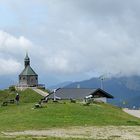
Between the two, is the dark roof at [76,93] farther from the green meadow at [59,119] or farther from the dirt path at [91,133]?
the dirt path at [91,133]

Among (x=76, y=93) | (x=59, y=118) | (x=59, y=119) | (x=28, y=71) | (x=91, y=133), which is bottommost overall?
(x=91, y=133)

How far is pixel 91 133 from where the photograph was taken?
49.4 m

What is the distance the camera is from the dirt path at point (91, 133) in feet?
153

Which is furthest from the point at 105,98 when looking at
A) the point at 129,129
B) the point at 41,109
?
the point at 129,129

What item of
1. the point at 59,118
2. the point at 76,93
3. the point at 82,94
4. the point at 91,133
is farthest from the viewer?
the point at 76,93

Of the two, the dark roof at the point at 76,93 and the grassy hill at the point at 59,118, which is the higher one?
the dark roof at the point at 76,93

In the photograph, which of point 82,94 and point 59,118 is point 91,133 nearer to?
point 59,118

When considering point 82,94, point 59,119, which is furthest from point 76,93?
point 59,119

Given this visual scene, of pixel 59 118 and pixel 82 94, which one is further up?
pixel 82 94

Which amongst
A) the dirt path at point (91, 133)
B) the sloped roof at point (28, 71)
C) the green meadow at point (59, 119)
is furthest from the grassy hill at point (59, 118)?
the sloped roof at point (28, 71)

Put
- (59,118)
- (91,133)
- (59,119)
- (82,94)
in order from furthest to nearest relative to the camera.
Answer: (82,94) → (59,118) → (59,119) → (91,133)

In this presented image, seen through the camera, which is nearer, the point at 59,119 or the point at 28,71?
the point at 59,119

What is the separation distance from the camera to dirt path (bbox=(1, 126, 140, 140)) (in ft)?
153

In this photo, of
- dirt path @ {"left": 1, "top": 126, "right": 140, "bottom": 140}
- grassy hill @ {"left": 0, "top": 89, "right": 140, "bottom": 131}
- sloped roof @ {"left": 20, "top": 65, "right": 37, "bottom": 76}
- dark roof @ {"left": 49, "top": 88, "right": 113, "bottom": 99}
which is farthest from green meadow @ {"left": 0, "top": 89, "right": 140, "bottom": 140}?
sloped roof @ {"left": 20, "top": 65, "right": 37, "bottom": 76}
